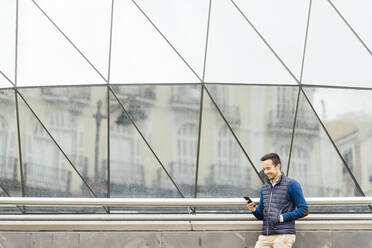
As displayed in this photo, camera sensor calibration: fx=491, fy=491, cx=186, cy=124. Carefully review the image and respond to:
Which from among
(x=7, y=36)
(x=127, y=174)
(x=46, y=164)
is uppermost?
(x=7, y=36)

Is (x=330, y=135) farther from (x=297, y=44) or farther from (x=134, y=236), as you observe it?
(x=134, y=236)

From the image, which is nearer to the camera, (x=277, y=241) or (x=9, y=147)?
(x=277, y=241)

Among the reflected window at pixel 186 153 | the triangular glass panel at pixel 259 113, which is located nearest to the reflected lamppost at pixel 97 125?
the reflected window at pixel 186 153

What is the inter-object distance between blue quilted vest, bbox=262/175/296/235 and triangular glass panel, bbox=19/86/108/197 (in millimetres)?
7564

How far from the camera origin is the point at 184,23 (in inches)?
637

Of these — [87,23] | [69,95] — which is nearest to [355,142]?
[69,95]

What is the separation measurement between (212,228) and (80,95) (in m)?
7.13

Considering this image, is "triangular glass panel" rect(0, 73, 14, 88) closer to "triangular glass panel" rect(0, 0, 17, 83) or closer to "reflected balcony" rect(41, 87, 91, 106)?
"triangular glass panel" rect(0, 0, 17, 83)

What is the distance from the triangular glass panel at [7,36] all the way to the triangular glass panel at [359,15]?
1071 centimetres

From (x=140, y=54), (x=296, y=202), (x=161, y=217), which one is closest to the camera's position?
(x=296, y=202)

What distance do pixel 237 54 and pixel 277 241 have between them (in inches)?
318

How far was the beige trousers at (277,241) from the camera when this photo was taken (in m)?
9.05

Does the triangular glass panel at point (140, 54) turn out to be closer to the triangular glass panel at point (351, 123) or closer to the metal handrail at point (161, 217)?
the triangular glass panel at point (351, 123)

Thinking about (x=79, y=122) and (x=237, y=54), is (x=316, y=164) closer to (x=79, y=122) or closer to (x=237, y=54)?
(x=237, y=54)
